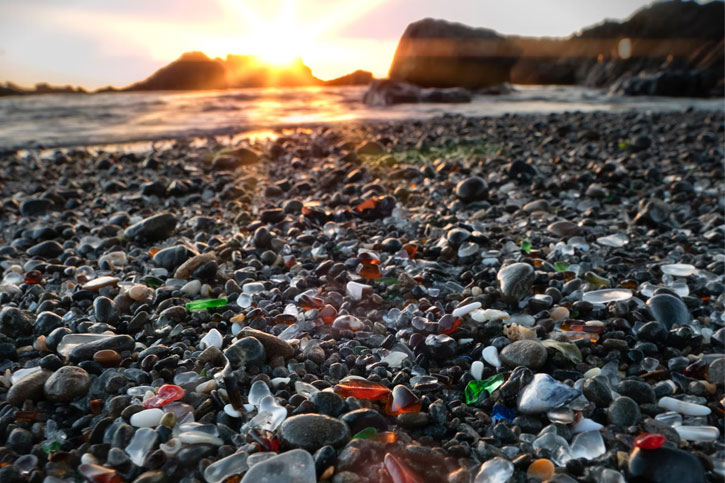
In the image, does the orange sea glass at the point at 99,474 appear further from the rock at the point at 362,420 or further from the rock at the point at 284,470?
the rock at the point at 362,420

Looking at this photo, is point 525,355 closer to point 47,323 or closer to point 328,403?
point 328,403

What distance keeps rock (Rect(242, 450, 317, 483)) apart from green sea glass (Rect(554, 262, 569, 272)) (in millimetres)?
1725

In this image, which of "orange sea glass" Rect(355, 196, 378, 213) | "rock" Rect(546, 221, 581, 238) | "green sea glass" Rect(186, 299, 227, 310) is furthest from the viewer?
"orange sea glass" Rect(355, 196, 378, 213)

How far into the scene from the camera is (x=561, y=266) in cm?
251

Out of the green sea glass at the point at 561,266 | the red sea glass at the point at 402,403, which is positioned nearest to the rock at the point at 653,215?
the green sea glass at the point at 561,266

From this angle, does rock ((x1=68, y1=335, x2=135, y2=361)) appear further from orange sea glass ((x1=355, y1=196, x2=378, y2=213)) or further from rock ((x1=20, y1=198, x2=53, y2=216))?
rock ((x1=20, y1=198, x2=53, y2=216))

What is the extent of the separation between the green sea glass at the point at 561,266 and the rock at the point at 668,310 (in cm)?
51

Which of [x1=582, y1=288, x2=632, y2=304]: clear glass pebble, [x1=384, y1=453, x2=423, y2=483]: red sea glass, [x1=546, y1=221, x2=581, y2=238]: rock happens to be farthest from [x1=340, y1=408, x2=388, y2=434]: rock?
[x1=546, y1=221, x2=581, y2=238]: rock

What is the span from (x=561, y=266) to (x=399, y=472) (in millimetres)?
1641

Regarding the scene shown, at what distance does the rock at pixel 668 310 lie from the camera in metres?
1.93

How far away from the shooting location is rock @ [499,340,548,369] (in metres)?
1.70

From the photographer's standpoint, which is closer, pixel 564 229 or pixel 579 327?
pixel 579 327

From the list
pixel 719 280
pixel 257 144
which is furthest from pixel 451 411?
pixel 257 144

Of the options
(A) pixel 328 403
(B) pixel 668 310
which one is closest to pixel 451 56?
(B) pixel 668 310
